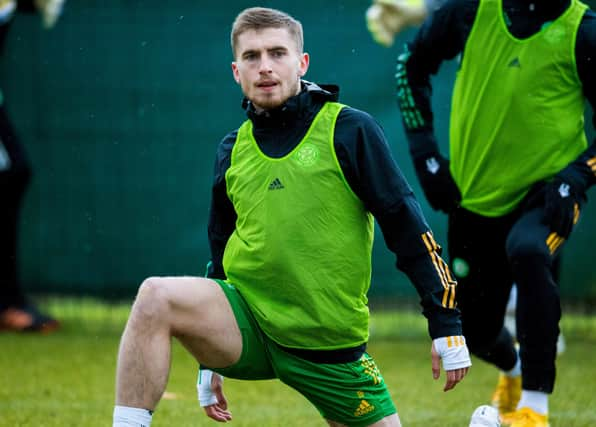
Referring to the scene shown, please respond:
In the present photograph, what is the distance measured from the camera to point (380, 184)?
3.86 metres

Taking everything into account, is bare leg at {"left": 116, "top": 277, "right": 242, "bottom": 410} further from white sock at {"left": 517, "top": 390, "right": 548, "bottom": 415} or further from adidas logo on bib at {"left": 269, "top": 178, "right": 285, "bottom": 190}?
white sock at {"left": 517, "top": 390, "right": 548, "bottom": 415}

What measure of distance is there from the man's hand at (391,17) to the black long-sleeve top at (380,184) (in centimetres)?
445

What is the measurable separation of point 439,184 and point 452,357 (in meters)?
1.94

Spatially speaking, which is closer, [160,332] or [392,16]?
[160,332]

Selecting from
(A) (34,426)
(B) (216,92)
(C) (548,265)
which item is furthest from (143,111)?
(C) (548,265)

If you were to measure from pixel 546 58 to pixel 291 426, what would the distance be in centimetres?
202

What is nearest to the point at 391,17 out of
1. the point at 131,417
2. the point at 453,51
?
the point at 453,51

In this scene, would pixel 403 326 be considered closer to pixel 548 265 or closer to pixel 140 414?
pixel 548 265

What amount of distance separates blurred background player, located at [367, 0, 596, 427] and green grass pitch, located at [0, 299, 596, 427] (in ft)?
2.36

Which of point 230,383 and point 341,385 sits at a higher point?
point 341,385

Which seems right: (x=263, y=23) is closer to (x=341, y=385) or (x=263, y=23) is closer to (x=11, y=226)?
(x=341, y=385)

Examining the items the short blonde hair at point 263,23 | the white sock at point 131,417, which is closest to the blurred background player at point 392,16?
Result: the short blonde hair at point 263,23

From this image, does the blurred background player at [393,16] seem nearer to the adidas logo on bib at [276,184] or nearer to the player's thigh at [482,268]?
the player's thigh at [482,268]

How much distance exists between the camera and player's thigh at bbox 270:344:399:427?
3.99m
